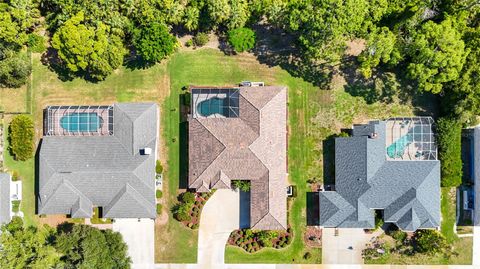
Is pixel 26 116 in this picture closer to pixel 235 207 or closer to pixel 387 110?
pixel 235 207

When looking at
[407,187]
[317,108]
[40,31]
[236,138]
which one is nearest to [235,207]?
[236,138]

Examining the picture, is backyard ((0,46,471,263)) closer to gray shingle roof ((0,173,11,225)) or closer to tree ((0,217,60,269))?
gray shingle roof ((0,173,11,225))

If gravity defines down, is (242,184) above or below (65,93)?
below

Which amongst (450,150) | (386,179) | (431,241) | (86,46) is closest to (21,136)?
(86,46)

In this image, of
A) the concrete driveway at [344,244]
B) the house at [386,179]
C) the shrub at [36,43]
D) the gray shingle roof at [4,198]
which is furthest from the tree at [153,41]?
the concrete driveway at [344,244]

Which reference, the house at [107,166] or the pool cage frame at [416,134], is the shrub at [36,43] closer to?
the house at [107,166]

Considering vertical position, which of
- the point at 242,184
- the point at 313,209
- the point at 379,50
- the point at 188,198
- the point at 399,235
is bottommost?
the point at 399,235

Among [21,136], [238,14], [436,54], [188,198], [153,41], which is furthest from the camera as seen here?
[21,136]

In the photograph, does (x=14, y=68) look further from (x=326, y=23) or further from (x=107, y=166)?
(x=326, y=23)
